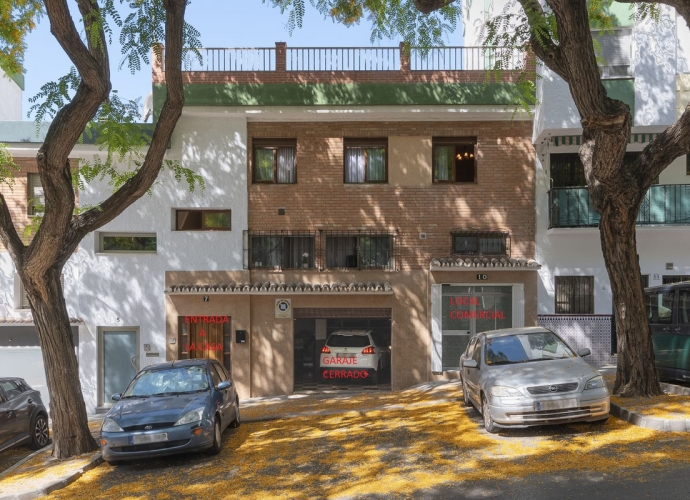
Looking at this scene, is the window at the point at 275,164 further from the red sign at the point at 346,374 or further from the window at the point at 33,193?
the window at the point at 33,193

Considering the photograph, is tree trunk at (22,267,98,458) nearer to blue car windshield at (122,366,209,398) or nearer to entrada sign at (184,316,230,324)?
blue car windshield at (122,366,209,398)

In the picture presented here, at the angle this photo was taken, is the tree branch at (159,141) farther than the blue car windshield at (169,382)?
No

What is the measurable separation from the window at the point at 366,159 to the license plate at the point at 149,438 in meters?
10.3

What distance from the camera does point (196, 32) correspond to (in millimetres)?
11969

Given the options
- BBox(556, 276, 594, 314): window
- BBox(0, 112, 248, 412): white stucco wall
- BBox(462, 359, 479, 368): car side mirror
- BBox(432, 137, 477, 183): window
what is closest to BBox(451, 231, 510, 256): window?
BBox(432, 137, 477, 183): window

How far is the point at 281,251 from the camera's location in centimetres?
1878

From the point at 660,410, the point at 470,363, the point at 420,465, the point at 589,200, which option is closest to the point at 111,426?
the point at 420,465

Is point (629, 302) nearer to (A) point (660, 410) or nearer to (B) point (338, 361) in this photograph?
(A) point (660, 410)

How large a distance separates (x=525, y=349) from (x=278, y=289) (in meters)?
8.14

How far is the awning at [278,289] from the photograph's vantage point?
1792cm

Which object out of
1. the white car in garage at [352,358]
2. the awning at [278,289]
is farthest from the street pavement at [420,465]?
the white car in garage at [352,358]

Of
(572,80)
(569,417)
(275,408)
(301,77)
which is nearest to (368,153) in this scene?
(301,77)

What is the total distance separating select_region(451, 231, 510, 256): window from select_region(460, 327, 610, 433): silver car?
739cm

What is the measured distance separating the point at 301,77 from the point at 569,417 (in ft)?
38.5
